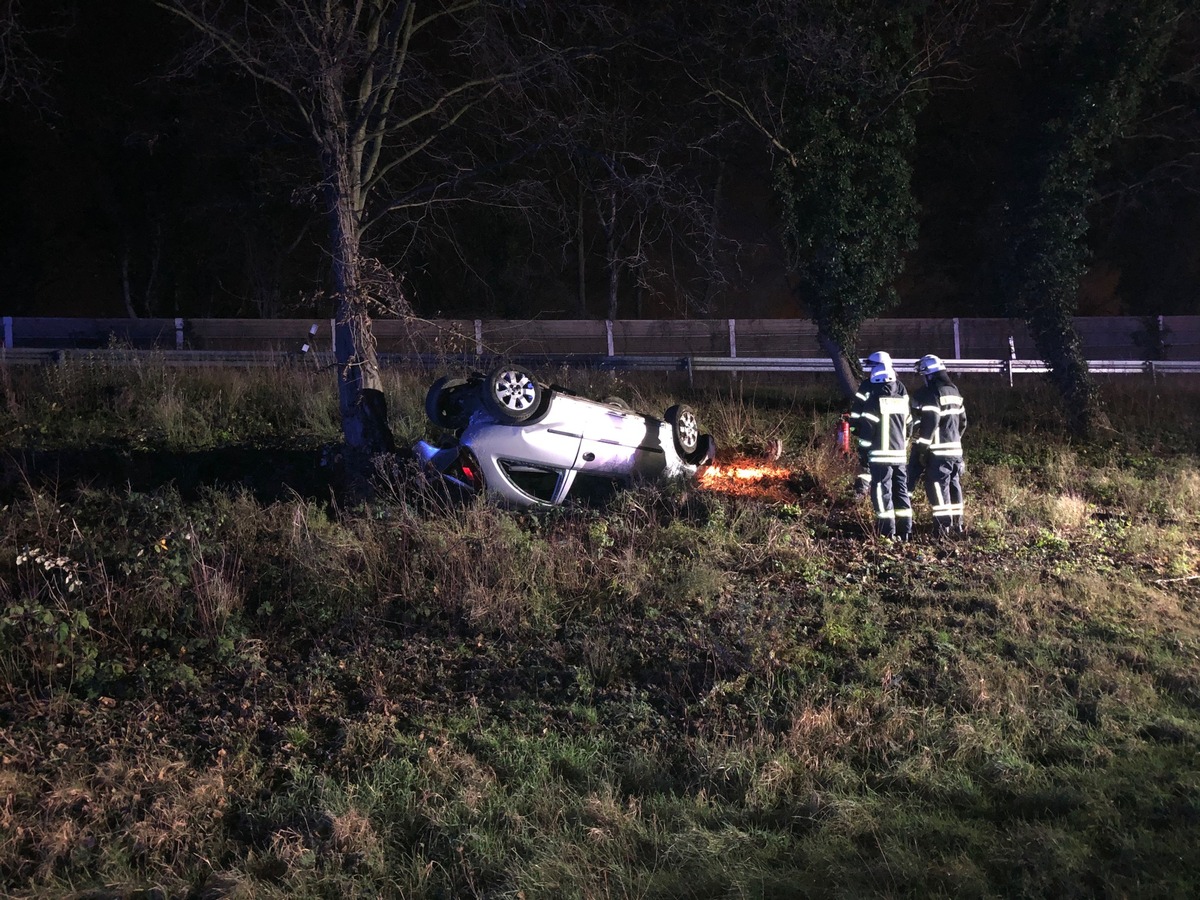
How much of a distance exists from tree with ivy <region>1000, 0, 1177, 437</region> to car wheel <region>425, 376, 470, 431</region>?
945 centimetres

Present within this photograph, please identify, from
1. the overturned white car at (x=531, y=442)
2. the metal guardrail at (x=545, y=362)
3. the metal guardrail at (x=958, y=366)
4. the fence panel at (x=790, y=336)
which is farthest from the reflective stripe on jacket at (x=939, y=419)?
the fence panel at (x=790, y=336)

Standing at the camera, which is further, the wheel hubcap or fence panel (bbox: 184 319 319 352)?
fence panel (bbox: 184 319 319 352)

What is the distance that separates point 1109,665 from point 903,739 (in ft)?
6.07

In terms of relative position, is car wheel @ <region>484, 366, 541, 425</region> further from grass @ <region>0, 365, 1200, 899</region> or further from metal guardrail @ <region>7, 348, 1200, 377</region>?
metal guardrail @ <region>7, 348, 1200, 377</region>

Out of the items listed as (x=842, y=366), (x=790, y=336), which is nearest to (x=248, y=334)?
(x=790, y=336)

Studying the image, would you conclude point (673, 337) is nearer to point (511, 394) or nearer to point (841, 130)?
point (841, 130)

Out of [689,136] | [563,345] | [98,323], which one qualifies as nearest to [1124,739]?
[689,136]

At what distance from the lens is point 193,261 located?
108 ft

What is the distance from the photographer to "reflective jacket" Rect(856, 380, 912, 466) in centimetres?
861

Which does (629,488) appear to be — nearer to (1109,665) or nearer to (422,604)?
(422,604)

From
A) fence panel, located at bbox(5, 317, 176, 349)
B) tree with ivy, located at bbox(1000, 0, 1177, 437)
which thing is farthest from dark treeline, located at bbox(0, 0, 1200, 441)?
fence panel, located at bbox(5, 317, 176, 349)

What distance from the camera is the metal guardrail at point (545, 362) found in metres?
12.0

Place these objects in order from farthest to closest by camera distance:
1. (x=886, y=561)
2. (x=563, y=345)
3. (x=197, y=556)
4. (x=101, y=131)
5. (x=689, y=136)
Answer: (x=101, y=131) < (x=563, y=345) < (x=689, y=136) < (x=886, y=561) < (x=197, y=556)

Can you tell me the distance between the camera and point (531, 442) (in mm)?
7969
